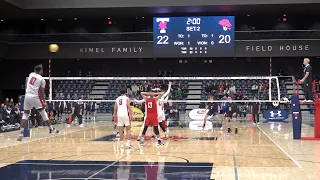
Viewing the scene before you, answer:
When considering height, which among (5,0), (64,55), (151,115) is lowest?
(151,115)

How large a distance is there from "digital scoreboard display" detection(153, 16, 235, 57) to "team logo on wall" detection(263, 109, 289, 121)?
5387mm

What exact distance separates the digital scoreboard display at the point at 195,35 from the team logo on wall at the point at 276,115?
5.39 meters

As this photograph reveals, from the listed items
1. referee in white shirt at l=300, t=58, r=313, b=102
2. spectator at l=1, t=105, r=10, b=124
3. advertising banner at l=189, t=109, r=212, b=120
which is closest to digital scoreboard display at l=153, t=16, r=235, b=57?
advertising banner at l=189, t=109, r=212, b=120

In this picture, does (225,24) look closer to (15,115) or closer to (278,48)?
(278,48)

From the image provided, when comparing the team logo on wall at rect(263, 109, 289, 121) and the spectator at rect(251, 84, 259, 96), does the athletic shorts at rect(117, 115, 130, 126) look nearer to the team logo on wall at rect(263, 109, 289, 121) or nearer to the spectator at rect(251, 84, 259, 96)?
the spectator at rect(251, 84, 259, 96)

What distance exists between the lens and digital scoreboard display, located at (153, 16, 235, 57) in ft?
85.9

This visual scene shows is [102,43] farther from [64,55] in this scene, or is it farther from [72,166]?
[72,166]

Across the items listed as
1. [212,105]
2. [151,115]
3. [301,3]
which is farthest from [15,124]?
[301,3]

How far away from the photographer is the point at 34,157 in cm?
1080

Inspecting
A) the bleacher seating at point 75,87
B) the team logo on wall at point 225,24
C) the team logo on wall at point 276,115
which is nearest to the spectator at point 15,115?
the bleacher seating at point 75,87

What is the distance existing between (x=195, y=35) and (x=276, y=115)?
783cm

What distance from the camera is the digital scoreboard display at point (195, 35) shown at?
26.2 m

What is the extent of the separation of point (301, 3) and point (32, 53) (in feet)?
65.4

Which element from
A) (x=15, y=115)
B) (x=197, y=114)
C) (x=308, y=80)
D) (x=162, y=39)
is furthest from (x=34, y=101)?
(x=197, y=114)
